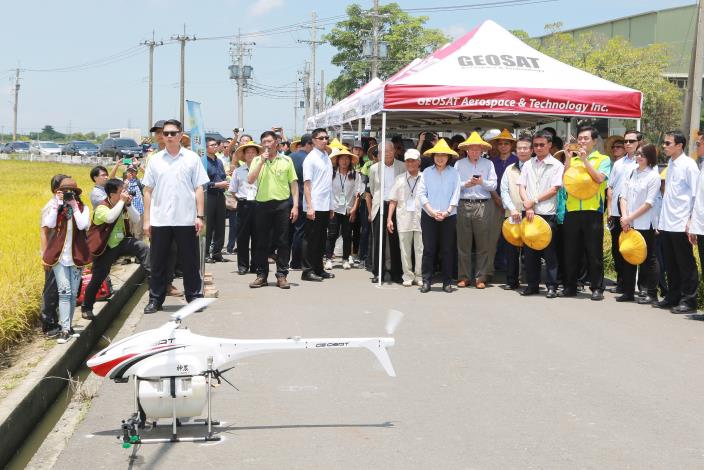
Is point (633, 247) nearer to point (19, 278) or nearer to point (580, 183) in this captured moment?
point (580, 183)

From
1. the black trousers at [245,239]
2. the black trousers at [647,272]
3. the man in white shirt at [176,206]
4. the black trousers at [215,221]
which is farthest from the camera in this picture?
the black trousers at [215,221]

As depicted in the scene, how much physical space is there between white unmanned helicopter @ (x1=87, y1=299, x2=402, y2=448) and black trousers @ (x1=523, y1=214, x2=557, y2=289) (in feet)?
19.2

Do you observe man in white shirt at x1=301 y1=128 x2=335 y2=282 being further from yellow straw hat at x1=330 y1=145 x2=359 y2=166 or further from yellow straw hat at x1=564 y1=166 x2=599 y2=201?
yellow straw hat at x1=564 y1=166 x2=599 y2=201

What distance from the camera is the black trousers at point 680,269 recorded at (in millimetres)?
9484

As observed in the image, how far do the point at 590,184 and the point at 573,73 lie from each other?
2.45m

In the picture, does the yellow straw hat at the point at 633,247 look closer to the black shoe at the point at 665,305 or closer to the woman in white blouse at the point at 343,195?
the black shoe at the point at 665,305

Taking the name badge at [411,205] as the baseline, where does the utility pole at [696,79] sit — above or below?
above

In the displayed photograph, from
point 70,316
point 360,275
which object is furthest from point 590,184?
point 70,316

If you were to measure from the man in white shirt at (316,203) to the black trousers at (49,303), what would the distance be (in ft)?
14.5

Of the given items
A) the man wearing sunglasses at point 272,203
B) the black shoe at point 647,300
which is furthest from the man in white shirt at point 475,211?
the man wearing sunglasses at point 272,203

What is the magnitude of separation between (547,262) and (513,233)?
553mm

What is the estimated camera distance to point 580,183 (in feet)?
33.4

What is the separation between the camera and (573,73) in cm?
1192

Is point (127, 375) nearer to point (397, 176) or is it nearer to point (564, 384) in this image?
point (564, 384)
